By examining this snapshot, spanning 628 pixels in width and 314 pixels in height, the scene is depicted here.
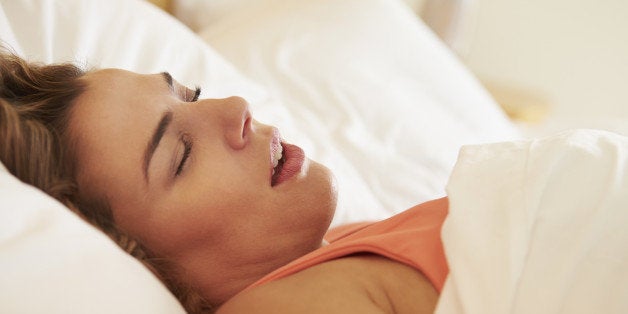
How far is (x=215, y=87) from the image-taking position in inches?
46.9

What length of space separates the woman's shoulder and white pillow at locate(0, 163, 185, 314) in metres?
0.11

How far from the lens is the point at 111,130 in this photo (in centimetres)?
75

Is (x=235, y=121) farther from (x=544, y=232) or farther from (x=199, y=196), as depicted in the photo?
(x=544, y=232)

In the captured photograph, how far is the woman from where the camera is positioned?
0.72 metres

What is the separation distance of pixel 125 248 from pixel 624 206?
23.3 inches

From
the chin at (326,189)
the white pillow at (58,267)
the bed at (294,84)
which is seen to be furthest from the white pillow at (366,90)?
the white pillow at (58,267)

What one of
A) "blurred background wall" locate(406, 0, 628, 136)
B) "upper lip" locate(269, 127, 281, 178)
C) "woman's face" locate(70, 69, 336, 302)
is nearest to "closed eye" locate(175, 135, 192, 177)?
"woman's face" locate(70, 69, 336, 302)

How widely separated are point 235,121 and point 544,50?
1900mm

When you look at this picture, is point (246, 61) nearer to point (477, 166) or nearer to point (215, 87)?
point (215, 87)

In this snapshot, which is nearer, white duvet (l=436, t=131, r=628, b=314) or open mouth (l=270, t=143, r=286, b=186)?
white duvet (l=436, t=131, r=628, b=314)

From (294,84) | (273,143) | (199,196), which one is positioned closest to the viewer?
(199,196)

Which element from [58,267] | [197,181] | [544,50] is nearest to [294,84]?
[197,181]

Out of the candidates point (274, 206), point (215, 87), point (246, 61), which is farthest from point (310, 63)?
point (274, 206)

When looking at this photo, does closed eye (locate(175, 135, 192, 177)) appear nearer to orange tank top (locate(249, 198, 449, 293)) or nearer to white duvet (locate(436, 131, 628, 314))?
orange tank top (locate(249, 198, 449, 293))
